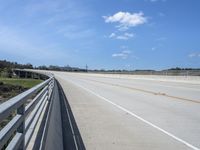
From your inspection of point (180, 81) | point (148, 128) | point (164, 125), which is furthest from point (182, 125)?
point (180, 81)

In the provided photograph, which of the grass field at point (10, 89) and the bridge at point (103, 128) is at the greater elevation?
the bridge at point (103, 128)

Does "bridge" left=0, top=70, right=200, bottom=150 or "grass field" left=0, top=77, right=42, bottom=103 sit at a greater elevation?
"bridge" left=0, top=70, right=200, bottom=150

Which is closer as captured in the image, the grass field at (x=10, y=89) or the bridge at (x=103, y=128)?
the bridge at (x=103, y=128)

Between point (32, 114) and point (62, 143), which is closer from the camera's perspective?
point (32, 114)

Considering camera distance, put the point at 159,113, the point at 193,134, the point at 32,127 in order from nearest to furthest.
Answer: the point at 32,127 < the point at 193,134 < the point at 159,113

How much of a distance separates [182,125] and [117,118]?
8.95 ft

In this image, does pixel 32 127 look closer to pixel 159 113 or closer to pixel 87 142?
pixel 87 142

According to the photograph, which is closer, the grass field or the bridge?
the bridge

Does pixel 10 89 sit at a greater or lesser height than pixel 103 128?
lesser

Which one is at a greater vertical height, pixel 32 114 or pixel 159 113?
pixel 32 114

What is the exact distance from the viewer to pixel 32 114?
280 inches

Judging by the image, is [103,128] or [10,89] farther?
[10,89]

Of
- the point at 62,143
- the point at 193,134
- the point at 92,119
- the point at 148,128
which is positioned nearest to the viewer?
the point at 62,143

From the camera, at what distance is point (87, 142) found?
9680mm
